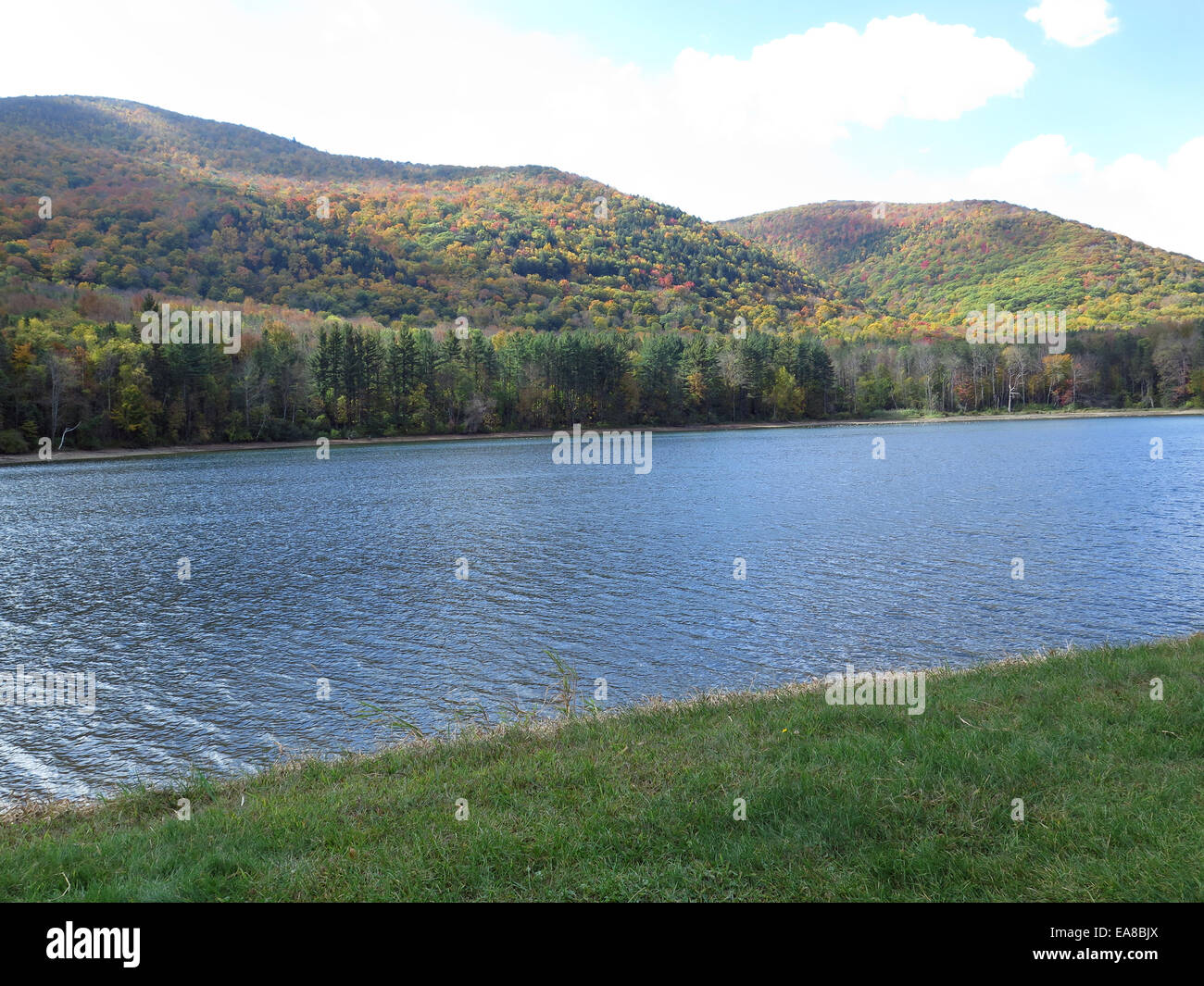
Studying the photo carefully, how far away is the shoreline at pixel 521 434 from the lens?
78.6 metres

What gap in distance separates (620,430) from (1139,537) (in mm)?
95106

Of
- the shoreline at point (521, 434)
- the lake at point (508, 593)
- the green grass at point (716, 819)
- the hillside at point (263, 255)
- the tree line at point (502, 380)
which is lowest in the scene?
the lake at point (508, 593)

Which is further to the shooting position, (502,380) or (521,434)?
(502,380)

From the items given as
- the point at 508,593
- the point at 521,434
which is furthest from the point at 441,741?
the point at 521,434

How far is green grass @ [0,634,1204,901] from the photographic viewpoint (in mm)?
5414

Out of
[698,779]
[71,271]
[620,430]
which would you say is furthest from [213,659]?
[71,271]

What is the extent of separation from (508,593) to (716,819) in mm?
17346

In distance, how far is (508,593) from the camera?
23.3 meters

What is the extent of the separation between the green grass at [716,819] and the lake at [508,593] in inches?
182

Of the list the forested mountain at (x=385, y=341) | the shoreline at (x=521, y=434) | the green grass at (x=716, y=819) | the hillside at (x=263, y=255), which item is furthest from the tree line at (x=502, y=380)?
the green grass at (x=716, y=819)

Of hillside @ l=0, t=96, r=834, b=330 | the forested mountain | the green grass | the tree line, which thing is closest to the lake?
the green grass

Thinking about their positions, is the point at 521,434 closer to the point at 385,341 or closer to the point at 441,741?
the point at 385,341

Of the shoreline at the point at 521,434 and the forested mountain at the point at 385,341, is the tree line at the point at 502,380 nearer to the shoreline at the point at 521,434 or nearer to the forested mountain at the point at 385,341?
the forested mountain at the point at 385,341
